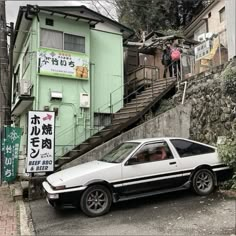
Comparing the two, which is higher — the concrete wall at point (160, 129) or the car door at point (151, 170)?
the concrete wall at point (160, 129)

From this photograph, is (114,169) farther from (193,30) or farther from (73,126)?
(193,30)

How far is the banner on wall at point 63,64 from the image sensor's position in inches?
519

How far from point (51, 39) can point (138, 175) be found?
27.6 feet

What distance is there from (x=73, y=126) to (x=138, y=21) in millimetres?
19661

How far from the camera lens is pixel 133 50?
733 inches

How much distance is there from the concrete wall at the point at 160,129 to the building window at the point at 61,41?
4.81 metres

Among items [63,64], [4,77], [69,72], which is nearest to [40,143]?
[4,77]

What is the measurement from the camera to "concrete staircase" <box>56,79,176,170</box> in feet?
37.5

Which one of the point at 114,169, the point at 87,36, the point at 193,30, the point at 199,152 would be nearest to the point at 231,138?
the point at 199,152

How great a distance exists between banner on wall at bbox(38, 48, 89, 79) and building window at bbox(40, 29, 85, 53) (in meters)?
0.31

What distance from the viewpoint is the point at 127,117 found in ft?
42.7

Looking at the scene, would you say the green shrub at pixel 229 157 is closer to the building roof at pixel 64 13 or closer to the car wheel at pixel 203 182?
the car wheel at pixel 203 182

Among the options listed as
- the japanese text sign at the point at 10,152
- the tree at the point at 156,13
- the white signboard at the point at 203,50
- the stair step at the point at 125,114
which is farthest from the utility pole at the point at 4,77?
the tree at the point at 156,13

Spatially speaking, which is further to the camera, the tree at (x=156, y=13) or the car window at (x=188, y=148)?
the tree at (x=156, y=13)
